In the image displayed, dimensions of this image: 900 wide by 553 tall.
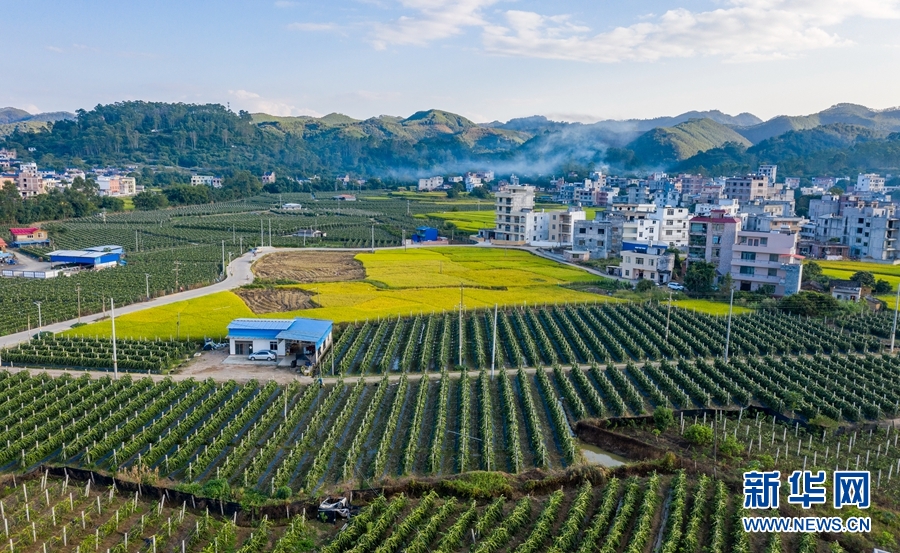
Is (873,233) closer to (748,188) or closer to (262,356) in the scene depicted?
(748,188)

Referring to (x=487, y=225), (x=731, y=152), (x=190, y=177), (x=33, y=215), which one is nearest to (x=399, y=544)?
(x=487, y=225)

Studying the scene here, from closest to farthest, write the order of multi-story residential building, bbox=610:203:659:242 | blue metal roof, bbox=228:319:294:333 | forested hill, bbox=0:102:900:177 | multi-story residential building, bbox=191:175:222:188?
blue metal roof, bbox=228:319:294:333 < multi-story residential building, bbox=610:203:659:242 < multi-story residential building, bbox=191:175:222:188 < forested hill, bbox=0:102:900:177

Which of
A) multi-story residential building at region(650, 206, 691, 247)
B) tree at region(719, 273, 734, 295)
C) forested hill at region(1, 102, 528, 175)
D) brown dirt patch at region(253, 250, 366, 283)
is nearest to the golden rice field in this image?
brown dirt patch at region(253, 250, 366, 283)

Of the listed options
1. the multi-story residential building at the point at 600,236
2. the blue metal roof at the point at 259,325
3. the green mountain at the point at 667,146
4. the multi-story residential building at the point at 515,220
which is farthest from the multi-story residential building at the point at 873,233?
the green mountain at the point at 667,146

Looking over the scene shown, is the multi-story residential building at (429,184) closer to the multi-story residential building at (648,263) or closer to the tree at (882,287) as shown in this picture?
the multi-story residential building at (648,263)

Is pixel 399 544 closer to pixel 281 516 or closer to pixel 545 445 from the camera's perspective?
pixel 281 516

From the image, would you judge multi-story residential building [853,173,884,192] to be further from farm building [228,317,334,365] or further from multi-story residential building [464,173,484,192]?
farm building [228,317,334,365]
